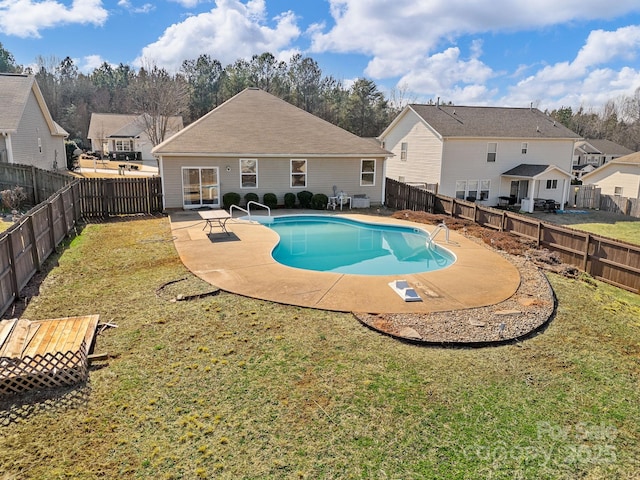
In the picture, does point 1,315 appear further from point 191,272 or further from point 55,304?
point 191,272

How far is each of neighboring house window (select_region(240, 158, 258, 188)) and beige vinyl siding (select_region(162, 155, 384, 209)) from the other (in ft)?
0.48

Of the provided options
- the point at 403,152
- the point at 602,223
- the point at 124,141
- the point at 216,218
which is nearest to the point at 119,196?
the point at 216,218

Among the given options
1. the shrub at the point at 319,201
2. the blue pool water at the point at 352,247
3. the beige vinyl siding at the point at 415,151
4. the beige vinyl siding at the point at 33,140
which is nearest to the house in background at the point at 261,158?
the shrub at the point at 319,201

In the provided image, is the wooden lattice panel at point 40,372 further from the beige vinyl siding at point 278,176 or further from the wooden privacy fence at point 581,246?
the beige vinyl siding at point 278,176

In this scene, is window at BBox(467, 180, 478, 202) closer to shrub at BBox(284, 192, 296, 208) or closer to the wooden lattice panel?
shrub at BBox(284, 192, 296, 208)

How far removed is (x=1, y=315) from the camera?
7.17 m

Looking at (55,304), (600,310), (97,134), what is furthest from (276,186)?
(97,134)

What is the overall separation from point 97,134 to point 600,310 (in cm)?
5147

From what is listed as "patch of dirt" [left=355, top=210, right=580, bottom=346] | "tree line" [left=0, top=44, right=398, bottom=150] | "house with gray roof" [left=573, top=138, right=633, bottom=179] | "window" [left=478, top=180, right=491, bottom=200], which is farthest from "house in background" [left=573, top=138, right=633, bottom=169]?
"patch of dirt" [left=355, top=210, right=580, bottom=346]

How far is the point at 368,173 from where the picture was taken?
2172cm

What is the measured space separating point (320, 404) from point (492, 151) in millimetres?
26930

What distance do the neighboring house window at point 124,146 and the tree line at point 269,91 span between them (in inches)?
161

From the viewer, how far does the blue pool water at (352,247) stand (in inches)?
486

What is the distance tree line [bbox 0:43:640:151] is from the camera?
56.9 meters
